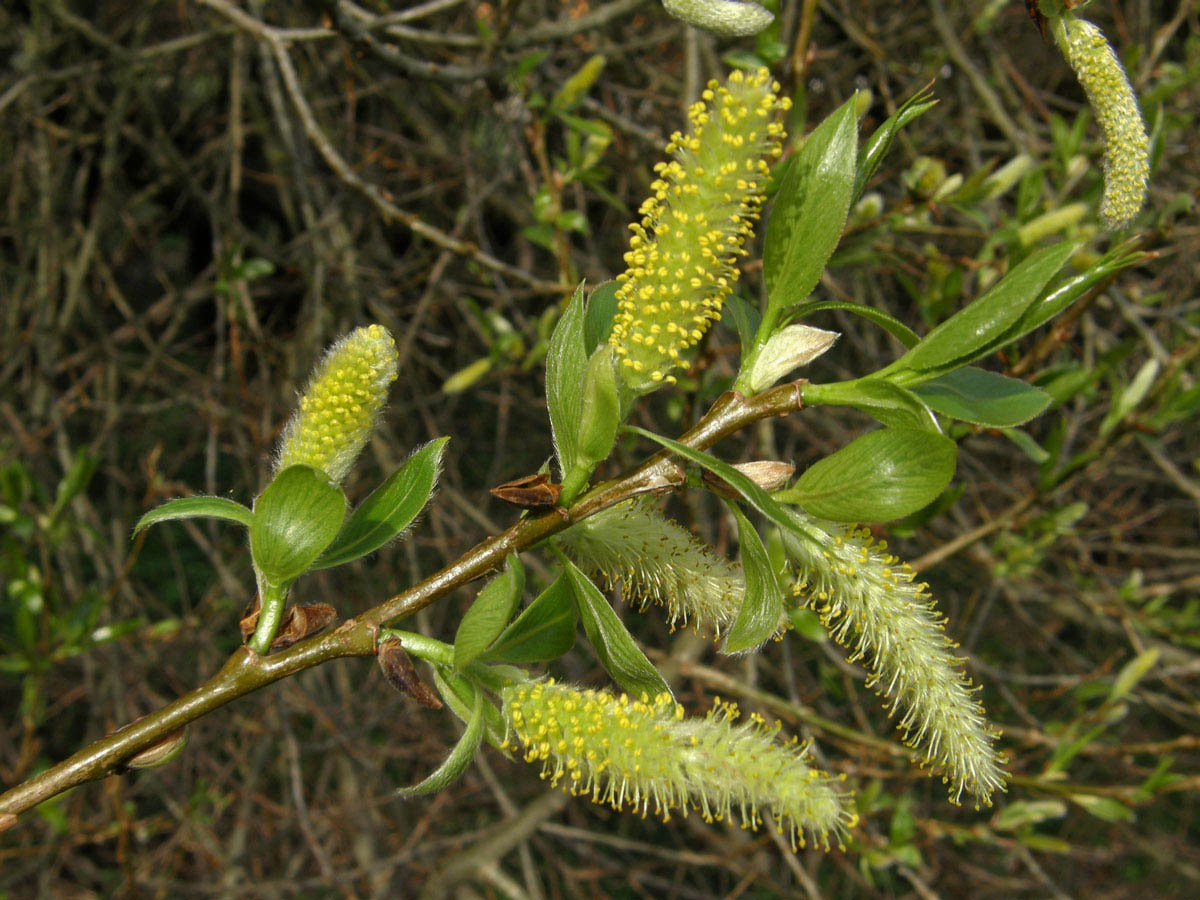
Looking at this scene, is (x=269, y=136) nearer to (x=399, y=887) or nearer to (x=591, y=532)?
(x=399, y=887)

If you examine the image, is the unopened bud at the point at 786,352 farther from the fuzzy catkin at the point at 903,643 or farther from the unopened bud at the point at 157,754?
the unopened bud at the point at 157,754

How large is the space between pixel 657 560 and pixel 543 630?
125 mm

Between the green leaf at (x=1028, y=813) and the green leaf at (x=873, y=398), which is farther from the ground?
the green leaf at (x=873, y=398)

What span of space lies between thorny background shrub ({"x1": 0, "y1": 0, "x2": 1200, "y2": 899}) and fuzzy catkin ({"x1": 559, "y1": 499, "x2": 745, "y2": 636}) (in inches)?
31.0

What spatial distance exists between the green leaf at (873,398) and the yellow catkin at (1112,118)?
0.69 ft

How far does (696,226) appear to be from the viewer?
72 cm

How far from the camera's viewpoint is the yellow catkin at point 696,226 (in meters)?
0.70

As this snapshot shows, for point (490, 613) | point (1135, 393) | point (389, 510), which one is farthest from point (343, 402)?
point (1135, 393)

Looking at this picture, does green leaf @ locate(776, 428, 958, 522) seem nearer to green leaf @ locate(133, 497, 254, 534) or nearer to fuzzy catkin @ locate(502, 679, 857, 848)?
fuzzy catkin @ locate(502, 679, 857, 848)

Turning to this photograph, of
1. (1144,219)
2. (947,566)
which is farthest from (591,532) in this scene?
(947,566)

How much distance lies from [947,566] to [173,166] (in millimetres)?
2562

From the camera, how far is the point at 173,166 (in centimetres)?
259


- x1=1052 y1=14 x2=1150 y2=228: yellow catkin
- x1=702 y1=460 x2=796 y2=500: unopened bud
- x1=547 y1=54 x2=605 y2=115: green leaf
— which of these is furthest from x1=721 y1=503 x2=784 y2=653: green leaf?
x1=547 y1=54 x2=605 y2=115: green leaf

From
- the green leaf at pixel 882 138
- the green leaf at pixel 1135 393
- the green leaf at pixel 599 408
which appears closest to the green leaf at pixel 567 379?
the green leaf at pixel 599 408
